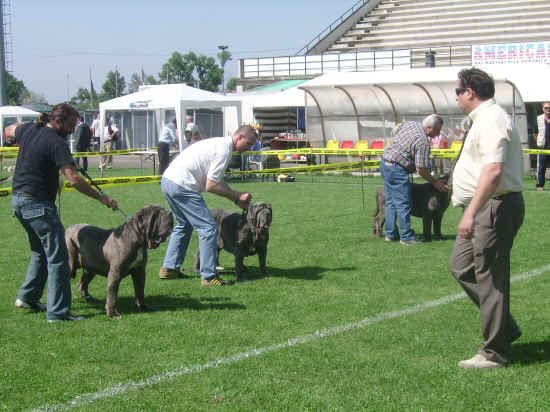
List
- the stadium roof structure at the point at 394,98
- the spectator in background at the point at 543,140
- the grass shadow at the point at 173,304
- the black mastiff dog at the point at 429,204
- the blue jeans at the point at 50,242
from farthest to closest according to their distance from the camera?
the stadium roof structure at the point at 394,98, the spectator in background at the point at 543,140, the black mastiff dog at the point at 429,204, the grass shadow at the point at 173,304, the blue jeans at the point at 50,242

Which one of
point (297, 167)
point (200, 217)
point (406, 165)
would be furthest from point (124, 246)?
point (297, 167)

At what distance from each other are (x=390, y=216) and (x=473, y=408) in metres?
6.13

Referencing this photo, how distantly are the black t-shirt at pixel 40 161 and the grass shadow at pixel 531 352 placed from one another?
3782 millimetres

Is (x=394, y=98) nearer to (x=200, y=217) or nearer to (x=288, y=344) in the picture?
(x=200, y=217)

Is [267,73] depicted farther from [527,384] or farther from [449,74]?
[527,384]

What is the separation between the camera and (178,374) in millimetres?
4793

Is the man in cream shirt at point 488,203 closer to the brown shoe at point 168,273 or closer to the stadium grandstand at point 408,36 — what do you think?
the brown shoe at point 168,273

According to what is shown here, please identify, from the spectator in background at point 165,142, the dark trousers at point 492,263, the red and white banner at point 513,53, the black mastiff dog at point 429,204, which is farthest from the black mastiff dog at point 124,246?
the red and white banner at point 513,53

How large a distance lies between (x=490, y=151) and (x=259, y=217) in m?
3.48

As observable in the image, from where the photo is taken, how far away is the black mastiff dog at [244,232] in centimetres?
758

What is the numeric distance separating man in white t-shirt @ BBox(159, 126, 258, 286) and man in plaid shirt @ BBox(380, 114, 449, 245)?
10.2 ft

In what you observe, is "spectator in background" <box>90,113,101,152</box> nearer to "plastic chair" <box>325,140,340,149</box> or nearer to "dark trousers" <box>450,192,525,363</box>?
Result: "plastic chair" <box>325,140,340,149</box>

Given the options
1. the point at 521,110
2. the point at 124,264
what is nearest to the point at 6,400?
the point at 124,264

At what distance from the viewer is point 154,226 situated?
6.12 meters
